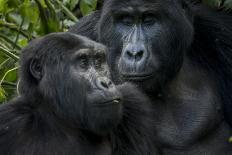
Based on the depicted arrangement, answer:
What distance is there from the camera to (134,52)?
7.74 metres

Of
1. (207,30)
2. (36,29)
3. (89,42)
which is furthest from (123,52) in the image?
(36,29)

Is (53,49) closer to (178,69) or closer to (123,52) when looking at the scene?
(123,52)

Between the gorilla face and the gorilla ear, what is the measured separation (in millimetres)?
781

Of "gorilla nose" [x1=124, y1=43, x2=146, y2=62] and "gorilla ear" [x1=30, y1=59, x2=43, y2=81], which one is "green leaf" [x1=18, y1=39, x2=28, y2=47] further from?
"gorilla ear" [x1=30, y1=59, x2=43, y2=81]

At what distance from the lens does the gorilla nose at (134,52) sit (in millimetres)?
7723

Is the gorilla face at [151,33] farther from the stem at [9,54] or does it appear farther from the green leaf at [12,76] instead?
the green leaf at [12,76]

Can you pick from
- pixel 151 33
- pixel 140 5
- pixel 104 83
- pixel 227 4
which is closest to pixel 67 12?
pixel 140 5

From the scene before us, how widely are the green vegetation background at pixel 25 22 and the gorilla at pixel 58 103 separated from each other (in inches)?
48.6

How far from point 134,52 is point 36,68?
34.4 inches

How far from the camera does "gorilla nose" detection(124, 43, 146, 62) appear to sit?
7.72 metres

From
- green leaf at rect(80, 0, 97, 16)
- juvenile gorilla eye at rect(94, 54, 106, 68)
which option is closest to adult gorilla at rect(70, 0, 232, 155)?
green leaf at rect(80, 0, 97, 16)

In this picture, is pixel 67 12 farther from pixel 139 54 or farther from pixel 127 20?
pixel 139 54

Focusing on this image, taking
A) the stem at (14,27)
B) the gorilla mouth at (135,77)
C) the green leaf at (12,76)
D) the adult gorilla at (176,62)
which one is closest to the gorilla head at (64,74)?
the gorilla mouth at (135,77)

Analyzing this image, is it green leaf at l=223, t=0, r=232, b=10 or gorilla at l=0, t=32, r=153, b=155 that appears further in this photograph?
green leaf at l=223, t=0, r=232, b=10
